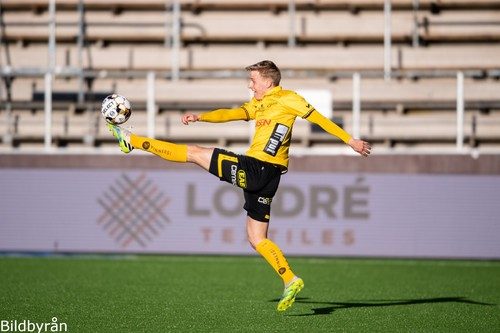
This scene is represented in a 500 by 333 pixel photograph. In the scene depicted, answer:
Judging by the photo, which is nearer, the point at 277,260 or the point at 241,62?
the point at 277,260

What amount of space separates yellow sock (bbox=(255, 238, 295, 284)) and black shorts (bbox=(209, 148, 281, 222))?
11.0 inches

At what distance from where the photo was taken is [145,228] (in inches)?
606

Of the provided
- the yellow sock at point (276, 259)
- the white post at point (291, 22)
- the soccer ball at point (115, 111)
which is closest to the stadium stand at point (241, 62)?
the white post at point (291, 22)

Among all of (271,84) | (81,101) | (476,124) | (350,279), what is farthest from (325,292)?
(81,101)

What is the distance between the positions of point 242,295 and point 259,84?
2412 millimetres

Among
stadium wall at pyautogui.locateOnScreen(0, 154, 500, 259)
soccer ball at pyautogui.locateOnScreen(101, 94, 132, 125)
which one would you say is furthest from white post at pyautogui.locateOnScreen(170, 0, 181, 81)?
soccer ball at pyautogui.locateOnScreen(101, 94, 132, 125)

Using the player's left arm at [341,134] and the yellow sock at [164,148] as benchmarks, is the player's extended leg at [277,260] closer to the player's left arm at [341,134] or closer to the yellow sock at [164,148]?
the yellow sock at [164,148]

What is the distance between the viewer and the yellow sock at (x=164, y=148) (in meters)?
8.22

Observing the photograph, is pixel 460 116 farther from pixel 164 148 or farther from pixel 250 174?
pixel 164 148

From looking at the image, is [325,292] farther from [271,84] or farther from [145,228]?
[145,228]

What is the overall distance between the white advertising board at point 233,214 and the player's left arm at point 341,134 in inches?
276

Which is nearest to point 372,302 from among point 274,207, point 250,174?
point 250,174

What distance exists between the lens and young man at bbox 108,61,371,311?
819 cm

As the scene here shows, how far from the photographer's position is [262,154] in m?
8.26
